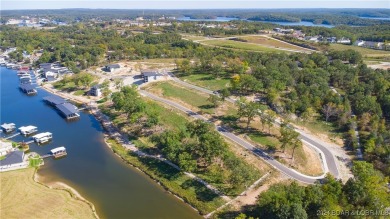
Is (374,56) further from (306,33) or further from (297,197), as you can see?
(297,197)

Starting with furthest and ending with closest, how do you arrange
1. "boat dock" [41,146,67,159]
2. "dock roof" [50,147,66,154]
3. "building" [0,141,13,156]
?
"dock roof" [50,147,66,154] < "boat dock" [41,146,67,159] < "building" [0,141,13,156]

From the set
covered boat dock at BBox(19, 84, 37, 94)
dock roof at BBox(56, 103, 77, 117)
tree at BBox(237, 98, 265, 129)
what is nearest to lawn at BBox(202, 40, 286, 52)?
tree at BBox(237, 98, 265, 129)

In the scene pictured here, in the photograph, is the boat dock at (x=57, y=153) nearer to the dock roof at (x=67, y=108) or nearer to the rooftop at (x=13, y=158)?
the rooftop at (x=13, y=158)

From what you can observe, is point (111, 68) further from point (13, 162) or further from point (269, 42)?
point (269, 42)

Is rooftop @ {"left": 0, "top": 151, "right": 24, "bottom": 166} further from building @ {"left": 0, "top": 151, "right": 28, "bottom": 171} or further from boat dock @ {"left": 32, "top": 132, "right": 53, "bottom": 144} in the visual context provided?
boat dock @ {"left": 32, "top": 132, "right": 53, "bottom": 144}

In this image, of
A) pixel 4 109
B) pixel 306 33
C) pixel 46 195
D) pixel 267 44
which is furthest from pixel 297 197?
pixel 306 33

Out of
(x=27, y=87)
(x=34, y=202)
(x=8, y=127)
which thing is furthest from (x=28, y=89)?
(x=34, y=202)

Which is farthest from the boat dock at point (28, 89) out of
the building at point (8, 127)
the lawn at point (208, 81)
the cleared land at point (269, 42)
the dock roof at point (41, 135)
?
the cleared land at point (269, 42)

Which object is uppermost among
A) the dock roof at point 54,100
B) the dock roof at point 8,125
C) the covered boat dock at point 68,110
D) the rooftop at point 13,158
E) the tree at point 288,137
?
the tree at point 288,137
